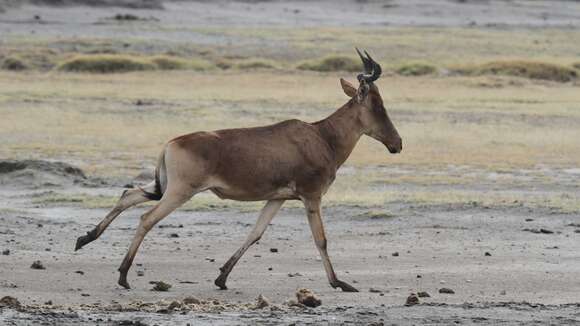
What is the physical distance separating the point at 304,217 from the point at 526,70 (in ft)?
98.3

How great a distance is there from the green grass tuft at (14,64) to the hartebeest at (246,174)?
33.5 meters

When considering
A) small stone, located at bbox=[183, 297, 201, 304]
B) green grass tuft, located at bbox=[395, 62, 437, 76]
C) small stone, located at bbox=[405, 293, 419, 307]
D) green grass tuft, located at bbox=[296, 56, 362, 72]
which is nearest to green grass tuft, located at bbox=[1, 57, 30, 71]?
green grass tuft, located at bbox=[296, 56, 362, 72]

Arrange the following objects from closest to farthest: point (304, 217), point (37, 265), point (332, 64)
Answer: point (37, 265), point (304, 217), point (332, 64)

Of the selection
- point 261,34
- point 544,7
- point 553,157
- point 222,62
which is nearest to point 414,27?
point 261,34

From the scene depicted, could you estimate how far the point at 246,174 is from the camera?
11586mm

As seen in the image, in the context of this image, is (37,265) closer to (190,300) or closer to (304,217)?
(190,300)

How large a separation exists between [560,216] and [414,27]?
183 ft

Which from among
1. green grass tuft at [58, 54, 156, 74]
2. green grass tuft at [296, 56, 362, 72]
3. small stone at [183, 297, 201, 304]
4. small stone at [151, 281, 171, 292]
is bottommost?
green grass tuft at [58, 54, 156, 74]

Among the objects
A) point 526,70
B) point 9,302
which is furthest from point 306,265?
point 526,70

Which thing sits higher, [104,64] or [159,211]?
[159,211]

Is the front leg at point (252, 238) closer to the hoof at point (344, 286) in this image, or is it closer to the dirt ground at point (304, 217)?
the dirt ground at point (304, 217)

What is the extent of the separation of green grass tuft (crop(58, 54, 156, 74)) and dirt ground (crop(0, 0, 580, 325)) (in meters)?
2.82

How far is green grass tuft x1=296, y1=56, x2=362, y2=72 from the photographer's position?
156 ft

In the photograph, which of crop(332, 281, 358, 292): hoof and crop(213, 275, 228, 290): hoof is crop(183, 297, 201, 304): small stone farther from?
crop(332, 281, 358, 292): hoof
